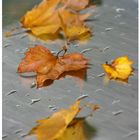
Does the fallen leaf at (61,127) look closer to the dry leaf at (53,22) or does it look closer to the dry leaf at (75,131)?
the dry leaf at (75,131)

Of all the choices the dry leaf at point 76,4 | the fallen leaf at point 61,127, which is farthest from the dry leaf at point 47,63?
the dry leaf at point 76,4

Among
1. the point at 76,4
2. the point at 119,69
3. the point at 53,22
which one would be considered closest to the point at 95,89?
the point at 119,69

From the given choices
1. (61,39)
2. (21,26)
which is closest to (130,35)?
(61,39)

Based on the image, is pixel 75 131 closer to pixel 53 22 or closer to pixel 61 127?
pixel 61 127

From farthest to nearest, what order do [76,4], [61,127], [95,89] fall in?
[76,4] → [95,89] → [61,127]

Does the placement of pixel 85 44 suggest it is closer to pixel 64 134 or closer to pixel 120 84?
pixel 120 84

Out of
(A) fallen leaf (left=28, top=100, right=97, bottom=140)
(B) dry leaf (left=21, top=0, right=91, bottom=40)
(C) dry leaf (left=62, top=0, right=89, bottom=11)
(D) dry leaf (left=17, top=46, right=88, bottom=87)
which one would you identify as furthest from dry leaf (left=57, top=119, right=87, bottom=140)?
(C) dry leaf (left=62, top=0, right=89, bottom=11)
